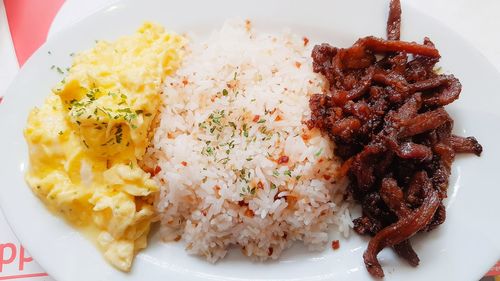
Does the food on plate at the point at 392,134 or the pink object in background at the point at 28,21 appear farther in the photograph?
the pink object in background at the point at 28,21

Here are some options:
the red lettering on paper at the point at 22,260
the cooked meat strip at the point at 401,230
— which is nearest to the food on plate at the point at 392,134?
the cooked meat strip at the point at 401,230

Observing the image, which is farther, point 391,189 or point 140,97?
point 140,97

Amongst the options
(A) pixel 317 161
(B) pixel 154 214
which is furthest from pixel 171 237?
(A) pixel 317 161

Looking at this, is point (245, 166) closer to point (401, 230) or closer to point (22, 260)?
point (401, 230)

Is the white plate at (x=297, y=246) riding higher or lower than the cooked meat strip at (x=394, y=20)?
lower

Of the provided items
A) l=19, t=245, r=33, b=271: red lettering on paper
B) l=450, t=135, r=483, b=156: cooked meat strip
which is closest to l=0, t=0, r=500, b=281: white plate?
l=450, t=135, r=483, b=156: cooked meat strip

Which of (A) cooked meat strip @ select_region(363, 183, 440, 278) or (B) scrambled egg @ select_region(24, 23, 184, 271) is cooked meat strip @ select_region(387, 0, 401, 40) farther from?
(B) scrambled egg @ select_region(24, 23, 184, 271)

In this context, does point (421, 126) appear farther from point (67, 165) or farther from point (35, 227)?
point (35, 227)

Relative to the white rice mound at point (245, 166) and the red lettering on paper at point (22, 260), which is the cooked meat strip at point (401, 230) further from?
the red lettering on paper at point (22, 260)
